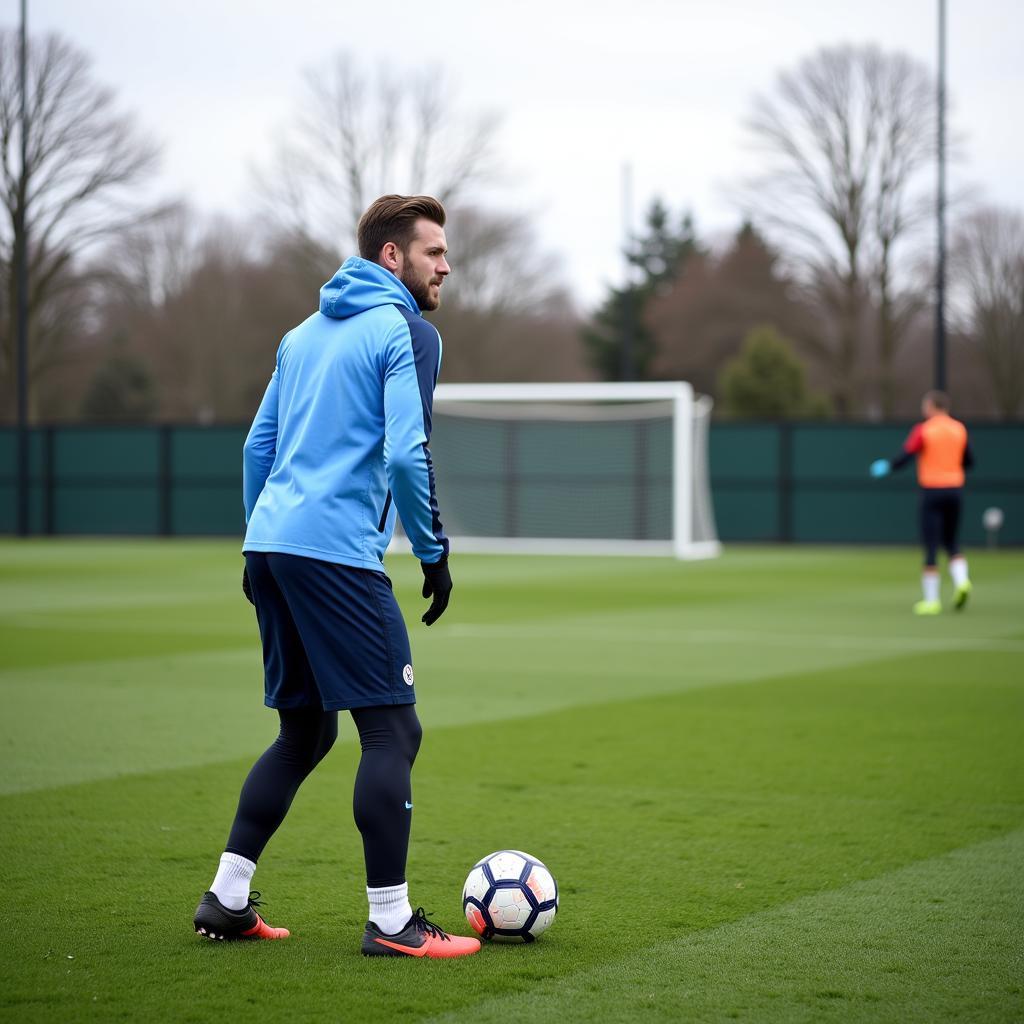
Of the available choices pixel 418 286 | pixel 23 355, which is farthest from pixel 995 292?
pixel 418 286

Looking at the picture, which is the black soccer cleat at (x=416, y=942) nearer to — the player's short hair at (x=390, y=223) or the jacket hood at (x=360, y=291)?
the jacket hood at (x=360, y=291)

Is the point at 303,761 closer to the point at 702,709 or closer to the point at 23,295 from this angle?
the point at 702,709

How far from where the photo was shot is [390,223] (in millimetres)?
4520

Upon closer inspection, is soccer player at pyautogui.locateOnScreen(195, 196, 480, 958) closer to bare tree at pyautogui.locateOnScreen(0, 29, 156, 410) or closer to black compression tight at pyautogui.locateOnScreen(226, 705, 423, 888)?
black compression tight at pyautogui.locateOnScreen(226, 705, 423, 888)

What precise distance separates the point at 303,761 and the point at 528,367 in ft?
149

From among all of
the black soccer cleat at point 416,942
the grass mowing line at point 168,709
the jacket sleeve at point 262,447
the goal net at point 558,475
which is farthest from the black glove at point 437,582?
the goal net at point 558,475

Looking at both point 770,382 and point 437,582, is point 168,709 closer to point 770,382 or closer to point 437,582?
point 437,582

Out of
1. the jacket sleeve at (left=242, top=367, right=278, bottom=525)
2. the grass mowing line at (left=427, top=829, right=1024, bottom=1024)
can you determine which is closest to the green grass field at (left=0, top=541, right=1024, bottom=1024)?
the grass mowing line at (left=427, top=829, right=1024, bottom=1024)

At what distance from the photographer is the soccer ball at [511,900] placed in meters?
4.57

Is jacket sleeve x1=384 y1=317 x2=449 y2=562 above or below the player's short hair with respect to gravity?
below

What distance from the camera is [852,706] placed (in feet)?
31.4

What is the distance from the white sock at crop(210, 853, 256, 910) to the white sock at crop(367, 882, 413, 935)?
0.38 metres

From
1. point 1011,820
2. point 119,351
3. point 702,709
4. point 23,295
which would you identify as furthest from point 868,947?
point 119,351

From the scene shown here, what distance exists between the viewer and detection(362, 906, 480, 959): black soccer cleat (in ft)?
14.4
